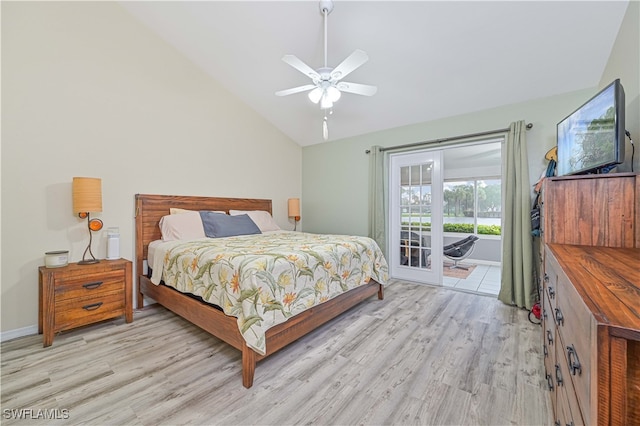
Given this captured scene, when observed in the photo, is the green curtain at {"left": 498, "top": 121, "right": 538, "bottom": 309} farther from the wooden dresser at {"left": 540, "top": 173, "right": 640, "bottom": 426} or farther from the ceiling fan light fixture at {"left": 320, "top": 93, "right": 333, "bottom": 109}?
the ceiling fan light fixture at {"left": 320, "top": 93, "right": 333, "bottom": 109}

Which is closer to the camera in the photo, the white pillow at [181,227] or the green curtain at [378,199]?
the white pillow at [181,227]

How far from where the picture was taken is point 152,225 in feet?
10.1

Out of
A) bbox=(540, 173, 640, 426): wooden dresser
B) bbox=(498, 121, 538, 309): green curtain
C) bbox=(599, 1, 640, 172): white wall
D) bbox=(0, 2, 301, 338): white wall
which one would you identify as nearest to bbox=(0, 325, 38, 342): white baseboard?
bbox=(0, 2, 301, 338): white wall

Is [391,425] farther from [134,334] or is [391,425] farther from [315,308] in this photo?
[134,334]

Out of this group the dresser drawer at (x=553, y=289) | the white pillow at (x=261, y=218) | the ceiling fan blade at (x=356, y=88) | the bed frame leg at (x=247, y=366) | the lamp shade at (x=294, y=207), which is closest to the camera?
the dresser drawer at (x=553, y=289)

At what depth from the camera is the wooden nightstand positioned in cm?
210

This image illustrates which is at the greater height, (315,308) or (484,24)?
(484,24)

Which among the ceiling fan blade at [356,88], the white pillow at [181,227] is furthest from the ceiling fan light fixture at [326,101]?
the white pillow at [181,227]

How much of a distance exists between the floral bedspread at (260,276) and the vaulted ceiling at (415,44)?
6.94ft

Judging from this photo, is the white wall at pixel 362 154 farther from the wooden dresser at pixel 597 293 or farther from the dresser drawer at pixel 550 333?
the dresser drawer at pixel 550 333

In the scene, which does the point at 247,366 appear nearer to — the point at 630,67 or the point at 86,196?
the point at 86,196

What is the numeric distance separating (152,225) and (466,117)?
4.14 meters

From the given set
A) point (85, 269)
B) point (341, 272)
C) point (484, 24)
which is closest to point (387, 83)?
point (484, 24)

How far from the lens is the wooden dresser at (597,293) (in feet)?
1.77
